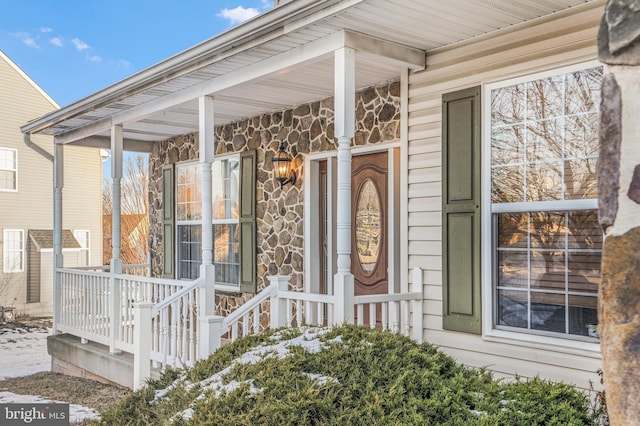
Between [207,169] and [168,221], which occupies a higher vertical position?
[207,169]

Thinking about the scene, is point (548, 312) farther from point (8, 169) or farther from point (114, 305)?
point (8, 169)

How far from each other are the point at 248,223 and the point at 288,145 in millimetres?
1185

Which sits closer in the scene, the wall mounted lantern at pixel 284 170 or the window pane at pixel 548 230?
the window pane at pixel 548 230

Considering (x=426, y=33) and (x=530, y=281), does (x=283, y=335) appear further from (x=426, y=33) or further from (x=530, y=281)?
(x=426, y=33)

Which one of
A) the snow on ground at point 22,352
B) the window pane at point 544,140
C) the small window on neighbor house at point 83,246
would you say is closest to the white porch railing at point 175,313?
the snow on ground at point 22,352

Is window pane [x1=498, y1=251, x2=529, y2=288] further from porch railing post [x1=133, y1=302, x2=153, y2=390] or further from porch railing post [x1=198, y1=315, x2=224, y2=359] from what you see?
porch railing post [x1=133, y1=302, x2=153, y2=390]

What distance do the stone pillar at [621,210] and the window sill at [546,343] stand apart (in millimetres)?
2547

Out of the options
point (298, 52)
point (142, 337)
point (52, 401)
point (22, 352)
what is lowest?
point (22, 352)

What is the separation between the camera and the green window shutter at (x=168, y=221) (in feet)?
29.7

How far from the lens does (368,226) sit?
6223 millimetres

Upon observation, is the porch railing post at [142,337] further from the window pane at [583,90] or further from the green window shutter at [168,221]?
the green window shutter at [168,221]

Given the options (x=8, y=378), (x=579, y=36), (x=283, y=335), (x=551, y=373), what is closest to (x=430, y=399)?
(x=283, y=335)

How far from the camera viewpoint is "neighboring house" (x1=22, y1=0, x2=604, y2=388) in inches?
156

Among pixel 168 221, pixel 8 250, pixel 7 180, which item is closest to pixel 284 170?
pixel 168 221
